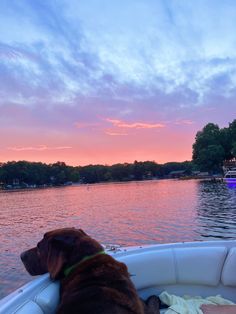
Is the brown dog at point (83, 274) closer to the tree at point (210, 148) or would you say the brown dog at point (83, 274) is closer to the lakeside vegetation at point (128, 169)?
the lakeside vegetation at point (128, 169)

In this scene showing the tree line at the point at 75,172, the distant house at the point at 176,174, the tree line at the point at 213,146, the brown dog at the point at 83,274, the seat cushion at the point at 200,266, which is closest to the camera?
the brown dog at the point at 83,274

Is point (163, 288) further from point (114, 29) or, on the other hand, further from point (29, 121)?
point (29, 121)

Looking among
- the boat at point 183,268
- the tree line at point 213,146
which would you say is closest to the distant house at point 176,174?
the tree line at point 213,146

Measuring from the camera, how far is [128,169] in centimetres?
16125

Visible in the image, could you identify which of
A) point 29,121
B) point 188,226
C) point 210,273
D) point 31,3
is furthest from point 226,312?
point 29,121

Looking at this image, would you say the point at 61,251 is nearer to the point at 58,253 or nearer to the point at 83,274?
the point at 58,253

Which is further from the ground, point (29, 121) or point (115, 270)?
point (29, 121)

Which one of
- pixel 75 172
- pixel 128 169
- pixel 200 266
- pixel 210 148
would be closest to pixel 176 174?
pixel 128 169

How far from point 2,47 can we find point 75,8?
4.79 metres

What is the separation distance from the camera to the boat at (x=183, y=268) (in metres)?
3.73

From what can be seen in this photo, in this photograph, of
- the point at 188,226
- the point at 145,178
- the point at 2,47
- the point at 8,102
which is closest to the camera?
the point at 2,47

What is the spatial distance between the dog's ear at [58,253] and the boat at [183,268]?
3.73 ft

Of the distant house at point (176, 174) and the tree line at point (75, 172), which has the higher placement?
the tree line at point (75, 172)

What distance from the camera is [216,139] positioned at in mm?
85500
